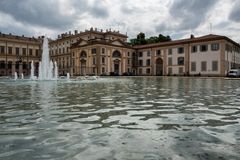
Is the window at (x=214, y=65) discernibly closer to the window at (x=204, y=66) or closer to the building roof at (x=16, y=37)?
the window at (x=204, y=66)

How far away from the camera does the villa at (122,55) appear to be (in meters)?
52.2

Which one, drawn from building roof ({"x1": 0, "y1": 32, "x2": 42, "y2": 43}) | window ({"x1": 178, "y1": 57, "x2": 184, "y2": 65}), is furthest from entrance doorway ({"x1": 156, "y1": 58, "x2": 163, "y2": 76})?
building roof ({"x1": 0, "y1": 32, "x2": 42, "y2": 43})

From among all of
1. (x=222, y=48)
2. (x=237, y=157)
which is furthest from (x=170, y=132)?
(x=222, y=48)

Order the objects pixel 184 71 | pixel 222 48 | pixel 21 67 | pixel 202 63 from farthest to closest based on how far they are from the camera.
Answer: pixel 21 67 < pixel 184 71 < pixel 202 63 < pixel 222 48

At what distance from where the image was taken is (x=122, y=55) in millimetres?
65812

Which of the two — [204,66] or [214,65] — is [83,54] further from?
[214,65]

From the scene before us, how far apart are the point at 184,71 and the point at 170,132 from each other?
54716mm

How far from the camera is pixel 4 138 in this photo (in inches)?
148

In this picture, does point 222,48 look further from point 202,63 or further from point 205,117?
point 205,117

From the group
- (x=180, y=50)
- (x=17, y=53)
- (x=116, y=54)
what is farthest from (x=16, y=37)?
(x=180, y=50)

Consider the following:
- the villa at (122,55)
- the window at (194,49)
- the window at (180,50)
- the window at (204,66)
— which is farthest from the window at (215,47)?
the window at (180,50)

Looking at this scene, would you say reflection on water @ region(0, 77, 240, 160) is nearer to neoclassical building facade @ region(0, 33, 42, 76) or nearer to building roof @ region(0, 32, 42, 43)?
neoclassical building facade @ region(0, 33, 42, 76)

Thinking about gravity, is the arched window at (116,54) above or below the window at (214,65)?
above

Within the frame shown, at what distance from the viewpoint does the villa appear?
5219cm
